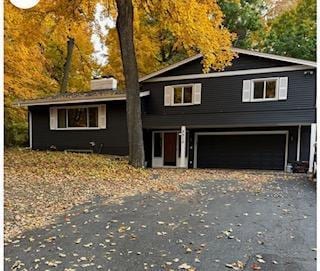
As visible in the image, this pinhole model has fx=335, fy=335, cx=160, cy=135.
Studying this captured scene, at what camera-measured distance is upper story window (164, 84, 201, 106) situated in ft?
53.5

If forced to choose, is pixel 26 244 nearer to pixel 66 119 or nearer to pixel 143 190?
pixel 143 190

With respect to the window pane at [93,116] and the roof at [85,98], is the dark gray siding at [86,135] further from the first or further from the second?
the roof at [85,98]

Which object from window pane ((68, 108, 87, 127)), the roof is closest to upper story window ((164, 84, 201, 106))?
the roof

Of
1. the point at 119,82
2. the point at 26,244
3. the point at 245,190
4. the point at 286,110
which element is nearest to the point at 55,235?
the point at 26,244

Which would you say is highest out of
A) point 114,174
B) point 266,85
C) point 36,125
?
point 266,85

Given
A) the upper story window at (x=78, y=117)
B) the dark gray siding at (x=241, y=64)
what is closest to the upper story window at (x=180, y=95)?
the dark gray siding at (x=241, y=64)

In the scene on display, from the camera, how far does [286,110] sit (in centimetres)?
1365

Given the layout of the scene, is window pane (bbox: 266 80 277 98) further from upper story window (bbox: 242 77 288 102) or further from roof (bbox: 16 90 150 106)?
roof (bbox: 16 90 150 106)

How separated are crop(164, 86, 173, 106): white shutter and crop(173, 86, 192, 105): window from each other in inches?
7.8

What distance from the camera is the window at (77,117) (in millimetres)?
17375

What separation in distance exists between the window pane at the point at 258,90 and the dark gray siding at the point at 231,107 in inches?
12.7

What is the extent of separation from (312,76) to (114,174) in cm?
946

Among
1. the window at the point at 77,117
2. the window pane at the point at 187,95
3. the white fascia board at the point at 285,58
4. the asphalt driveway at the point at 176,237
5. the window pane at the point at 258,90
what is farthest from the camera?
the window at the point at 77,117

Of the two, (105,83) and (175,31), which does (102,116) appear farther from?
(175,31)
